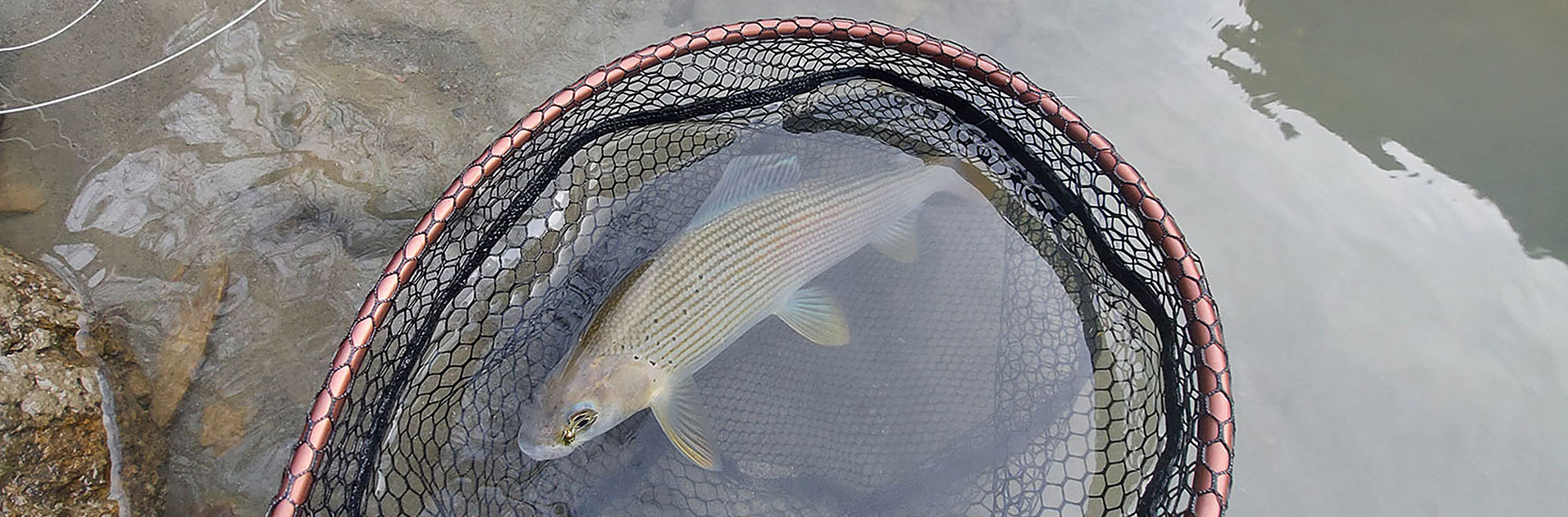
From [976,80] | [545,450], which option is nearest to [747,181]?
[976,80]

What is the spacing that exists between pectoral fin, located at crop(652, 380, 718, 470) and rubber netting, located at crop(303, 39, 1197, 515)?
0.11 metres

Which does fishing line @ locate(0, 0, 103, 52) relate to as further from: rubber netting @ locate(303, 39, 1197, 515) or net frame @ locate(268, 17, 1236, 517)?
net frame @ locate(268, 17, 1236, 517)

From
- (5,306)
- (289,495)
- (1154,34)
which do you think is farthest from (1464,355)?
(5,306)

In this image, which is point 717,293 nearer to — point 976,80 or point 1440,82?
point 976,80

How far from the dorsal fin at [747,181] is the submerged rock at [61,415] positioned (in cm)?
173

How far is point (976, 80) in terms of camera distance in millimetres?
2555

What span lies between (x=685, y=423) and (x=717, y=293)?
1.32 ft

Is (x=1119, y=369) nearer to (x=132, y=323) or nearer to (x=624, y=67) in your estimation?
(x=624, y=67)

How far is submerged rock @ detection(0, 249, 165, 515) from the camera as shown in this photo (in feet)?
7.16

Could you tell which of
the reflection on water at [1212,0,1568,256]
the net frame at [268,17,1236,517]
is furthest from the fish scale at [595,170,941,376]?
the reflection on water at [1212,0,1568,256]

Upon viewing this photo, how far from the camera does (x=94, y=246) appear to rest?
271 cm

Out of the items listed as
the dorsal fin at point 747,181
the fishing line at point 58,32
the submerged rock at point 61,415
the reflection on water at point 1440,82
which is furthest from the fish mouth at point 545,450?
the reflection on water at point 1440,82

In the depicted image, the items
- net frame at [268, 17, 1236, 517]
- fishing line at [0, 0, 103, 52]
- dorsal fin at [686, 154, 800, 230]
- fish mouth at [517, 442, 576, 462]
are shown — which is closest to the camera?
net frame at [268, 17, 1236, 517]

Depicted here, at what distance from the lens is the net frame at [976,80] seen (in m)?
1.82
